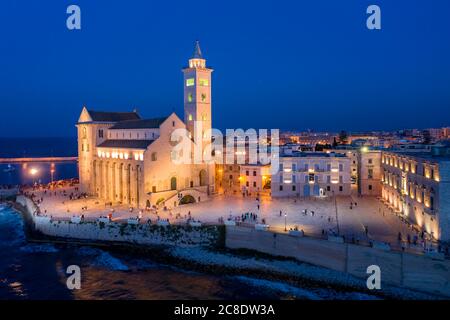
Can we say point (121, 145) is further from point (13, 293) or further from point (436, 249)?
point (436, 249)

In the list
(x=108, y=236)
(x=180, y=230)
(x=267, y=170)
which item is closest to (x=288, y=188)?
(x=267, y=170)

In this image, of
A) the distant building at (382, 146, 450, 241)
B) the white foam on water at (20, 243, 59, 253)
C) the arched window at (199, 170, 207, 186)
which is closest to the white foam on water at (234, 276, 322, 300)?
the distant building at (382, 146, 450, 241)

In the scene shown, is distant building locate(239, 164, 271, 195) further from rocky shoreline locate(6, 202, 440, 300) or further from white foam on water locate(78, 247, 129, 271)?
white foam on water locate(78, 247, 129, 271)

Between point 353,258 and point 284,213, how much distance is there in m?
13.9

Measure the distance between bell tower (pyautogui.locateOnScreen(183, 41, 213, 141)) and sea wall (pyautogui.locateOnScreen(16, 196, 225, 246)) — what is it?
68.4 ft

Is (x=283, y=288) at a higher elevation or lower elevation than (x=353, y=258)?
lower

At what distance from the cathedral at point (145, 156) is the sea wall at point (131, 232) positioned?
807 centimetres

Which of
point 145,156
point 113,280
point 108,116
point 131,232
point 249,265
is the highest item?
point 108,116

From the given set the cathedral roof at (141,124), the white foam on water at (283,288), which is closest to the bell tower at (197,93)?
the cathedral roof at (141,124)

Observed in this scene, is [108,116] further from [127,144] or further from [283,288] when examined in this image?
[283,288]

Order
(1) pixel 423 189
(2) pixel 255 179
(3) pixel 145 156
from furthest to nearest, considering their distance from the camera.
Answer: (2) pixel 255 179, (3) pixel 145 156, (1) pixel 423 189

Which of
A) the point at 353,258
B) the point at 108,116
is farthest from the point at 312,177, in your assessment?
the point at 108,116

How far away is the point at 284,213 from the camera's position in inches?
1937

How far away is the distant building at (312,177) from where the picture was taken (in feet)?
198
